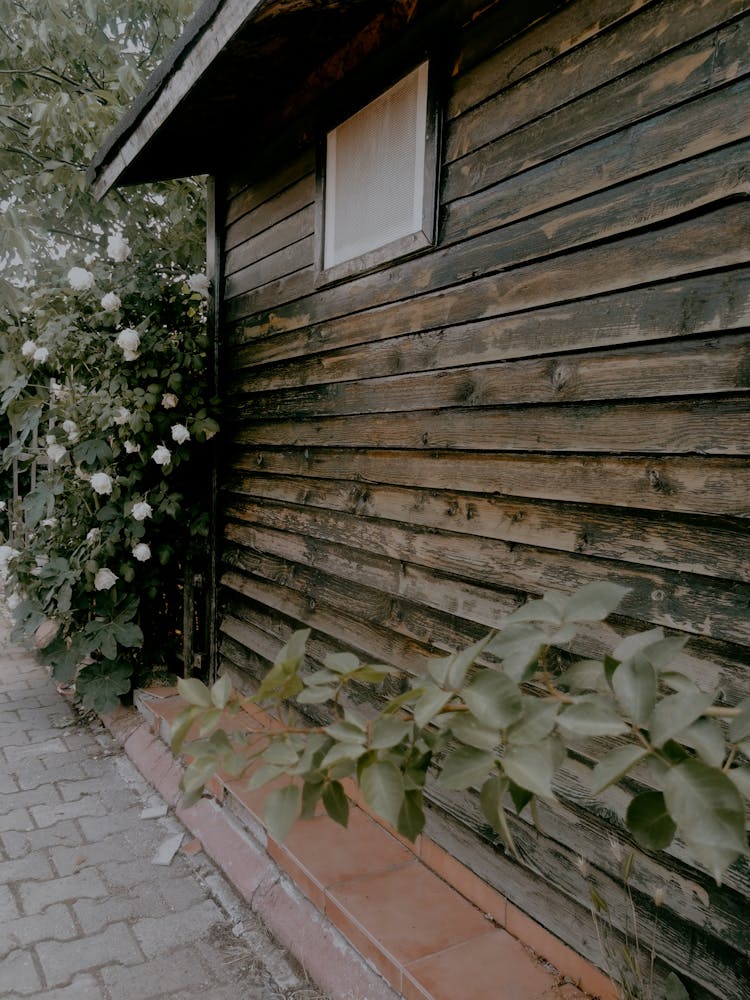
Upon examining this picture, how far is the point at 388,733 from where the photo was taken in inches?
36.7

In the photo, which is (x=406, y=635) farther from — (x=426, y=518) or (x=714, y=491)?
(x=714, y=491)

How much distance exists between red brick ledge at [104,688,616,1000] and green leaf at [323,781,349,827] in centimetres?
119

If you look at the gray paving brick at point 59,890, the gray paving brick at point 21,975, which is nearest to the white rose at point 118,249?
the gray paving brick at point 59,890

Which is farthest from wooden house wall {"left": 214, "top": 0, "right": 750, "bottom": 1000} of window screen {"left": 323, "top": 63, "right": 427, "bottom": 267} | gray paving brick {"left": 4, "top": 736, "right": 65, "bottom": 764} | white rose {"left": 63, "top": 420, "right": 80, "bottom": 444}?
gray paving brick {"left": 4, "top": 736, "right": 65, "bottom": 764}

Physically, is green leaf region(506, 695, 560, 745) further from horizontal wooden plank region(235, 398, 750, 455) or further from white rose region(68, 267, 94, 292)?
white rose region(68, 267, 94, 292)

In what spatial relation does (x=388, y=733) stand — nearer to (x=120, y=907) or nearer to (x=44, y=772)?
(x=120, y=907)

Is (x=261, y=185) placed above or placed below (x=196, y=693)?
above

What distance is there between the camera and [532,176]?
2.00m

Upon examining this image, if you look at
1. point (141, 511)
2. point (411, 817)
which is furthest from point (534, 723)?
point (141, 511)

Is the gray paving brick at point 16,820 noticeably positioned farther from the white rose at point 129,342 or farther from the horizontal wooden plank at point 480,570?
the white rose at point 129,342

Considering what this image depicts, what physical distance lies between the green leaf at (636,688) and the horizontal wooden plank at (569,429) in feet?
2.77

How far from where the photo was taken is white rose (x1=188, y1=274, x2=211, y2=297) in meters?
3.98

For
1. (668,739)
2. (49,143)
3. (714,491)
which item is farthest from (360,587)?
(49,143)

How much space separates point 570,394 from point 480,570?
0.61 metres
